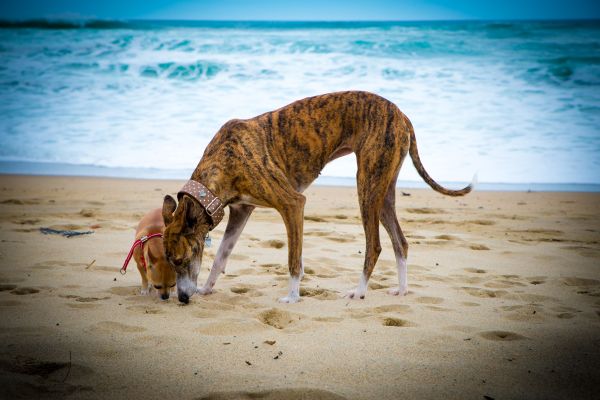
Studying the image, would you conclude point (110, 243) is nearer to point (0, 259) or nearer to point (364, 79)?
point (0, 259)

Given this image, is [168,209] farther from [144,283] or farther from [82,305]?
[82,305]

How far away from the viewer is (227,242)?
4.62m

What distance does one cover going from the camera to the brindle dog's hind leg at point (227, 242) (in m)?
4.47

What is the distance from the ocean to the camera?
39.5 feet

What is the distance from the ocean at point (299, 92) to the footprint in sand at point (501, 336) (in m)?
7.63

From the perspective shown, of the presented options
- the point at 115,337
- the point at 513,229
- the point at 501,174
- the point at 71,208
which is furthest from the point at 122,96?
the point at 115,337

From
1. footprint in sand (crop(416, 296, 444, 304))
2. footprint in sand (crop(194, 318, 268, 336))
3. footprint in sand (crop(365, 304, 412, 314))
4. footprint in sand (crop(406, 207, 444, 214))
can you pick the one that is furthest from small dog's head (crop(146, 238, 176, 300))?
footprint in sand (crop(406, 207, 444, 214))

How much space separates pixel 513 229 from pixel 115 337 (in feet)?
18.2

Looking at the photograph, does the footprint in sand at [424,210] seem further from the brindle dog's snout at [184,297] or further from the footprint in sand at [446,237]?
the brindle dog's snout at [184,297]

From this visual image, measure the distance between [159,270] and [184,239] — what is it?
1.18ft

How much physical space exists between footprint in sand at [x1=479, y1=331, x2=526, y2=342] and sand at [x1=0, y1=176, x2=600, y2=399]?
0.01 metres

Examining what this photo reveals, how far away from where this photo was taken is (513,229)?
274 inches

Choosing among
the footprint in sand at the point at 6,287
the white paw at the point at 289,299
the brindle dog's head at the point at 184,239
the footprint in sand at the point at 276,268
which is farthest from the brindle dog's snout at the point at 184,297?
the footprint in sand at the point at 6,287

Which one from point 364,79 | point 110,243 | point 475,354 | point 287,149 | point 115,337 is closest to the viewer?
point 475,354
